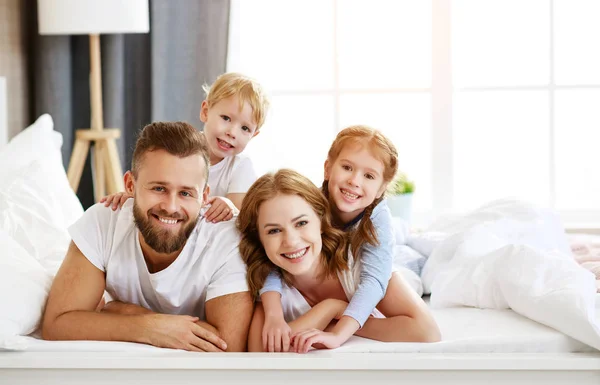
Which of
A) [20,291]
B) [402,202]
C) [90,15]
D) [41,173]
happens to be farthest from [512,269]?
[90,15]

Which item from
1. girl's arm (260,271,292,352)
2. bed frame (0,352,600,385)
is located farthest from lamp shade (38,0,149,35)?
bed frame (0,352,600,385)

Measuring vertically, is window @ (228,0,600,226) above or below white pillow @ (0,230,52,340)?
above

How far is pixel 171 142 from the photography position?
5.82 ft

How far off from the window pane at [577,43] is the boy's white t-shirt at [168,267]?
2.82 m

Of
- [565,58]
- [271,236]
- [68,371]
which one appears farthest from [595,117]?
[68,371]

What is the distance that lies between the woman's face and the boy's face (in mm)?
473

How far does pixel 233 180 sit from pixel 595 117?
104 inches

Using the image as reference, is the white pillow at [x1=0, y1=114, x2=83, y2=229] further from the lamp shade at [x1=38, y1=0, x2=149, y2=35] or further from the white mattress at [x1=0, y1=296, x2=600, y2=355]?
the lamp shade at [x1=38, y1=0, x2=149, y2=35]

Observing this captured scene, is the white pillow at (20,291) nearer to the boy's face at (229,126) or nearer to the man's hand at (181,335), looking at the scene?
the man's hand at (181,335)

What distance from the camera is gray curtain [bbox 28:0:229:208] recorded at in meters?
3.83

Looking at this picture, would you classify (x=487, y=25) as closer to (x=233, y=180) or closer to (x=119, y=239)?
(x=233, y=180)

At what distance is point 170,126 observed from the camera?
1.80 meters

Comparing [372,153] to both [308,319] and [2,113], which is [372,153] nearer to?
[308,319]

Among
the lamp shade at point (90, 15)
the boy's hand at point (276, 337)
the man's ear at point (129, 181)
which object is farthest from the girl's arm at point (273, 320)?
the lamp shade at point (90, 15)
